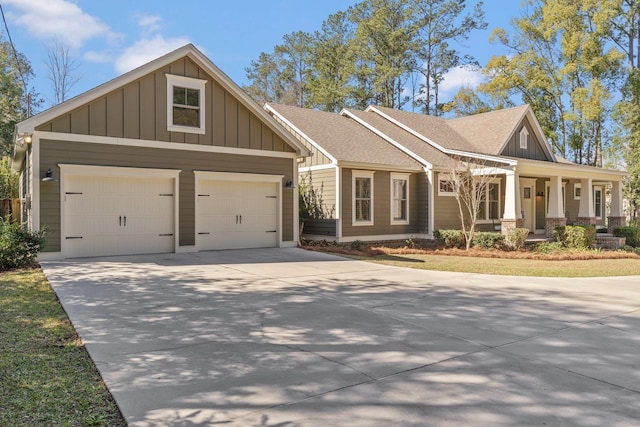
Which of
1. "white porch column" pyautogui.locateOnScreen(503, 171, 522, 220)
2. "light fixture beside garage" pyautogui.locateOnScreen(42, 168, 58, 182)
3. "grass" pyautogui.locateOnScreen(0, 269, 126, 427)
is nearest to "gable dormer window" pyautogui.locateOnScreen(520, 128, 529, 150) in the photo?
"white porch column" pyautogui.locateOnScreen(503, 171, 522, 220)

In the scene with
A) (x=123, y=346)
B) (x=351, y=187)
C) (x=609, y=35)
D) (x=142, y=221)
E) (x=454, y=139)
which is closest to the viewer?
(x=123, y=346)

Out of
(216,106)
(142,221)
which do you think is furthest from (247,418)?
(216,106)

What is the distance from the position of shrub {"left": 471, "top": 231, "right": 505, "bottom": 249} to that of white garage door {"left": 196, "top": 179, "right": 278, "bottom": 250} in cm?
684

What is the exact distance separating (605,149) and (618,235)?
12.7 meters

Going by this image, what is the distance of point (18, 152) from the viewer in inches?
497

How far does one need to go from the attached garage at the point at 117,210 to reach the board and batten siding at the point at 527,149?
1413cm

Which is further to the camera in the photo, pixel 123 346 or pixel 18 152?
pixel 18 152

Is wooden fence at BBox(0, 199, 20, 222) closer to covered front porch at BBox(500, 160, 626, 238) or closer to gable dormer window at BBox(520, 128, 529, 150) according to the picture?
covered front porch at BBox(500, 160, 626, 238)

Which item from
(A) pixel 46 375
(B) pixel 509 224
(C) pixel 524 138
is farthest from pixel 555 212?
(A) pixel 46 375

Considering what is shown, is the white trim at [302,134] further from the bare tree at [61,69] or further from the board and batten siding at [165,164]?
the bare tree at [61,69]

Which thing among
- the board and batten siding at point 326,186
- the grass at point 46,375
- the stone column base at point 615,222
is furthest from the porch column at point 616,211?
the grass at point 46,375

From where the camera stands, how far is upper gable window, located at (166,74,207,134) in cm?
1227

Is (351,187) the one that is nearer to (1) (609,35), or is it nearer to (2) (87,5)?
(2) (87,5)

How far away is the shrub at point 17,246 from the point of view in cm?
941
